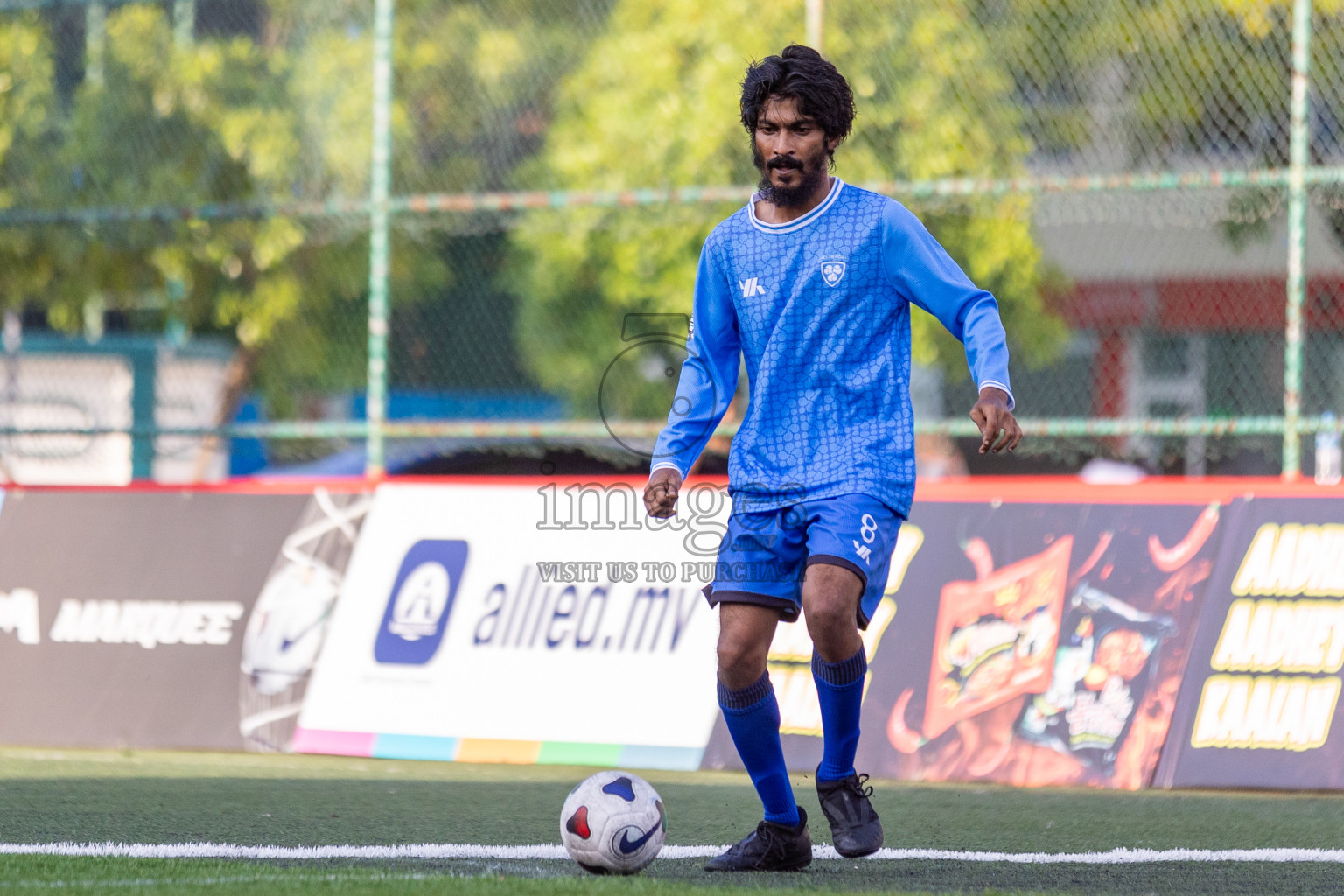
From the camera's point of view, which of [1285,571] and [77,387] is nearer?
[1285,571]

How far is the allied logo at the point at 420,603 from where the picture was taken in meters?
6.59

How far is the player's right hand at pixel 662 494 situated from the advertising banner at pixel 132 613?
3.21 m

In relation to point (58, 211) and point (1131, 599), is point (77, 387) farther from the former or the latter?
point (1131, 599)

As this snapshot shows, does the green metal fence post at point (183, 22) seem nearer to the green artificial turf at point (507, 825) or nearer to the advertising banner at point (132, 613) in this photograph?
the advertising banner at point (132, 613)

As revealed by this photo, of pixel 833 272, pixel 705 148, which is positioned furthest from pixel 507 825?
pixel 705 148

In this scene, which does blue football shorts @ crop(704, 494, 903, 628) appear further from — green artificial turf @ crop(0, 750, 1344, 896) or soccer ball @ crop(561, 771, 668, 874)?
green artificial turf @ crop(0, 750, 1344, 896)

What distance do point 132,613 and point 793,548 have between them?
12.8 feet

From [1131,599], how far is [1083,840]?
169 cm

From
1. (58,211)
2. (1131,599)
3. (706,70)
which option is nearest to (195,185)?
(58,211)

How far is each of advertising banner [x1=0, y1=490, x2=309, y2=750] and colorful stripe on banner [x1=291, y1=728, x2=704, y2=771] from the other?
0.41 metres

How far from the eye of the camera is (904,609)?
20.4 ft

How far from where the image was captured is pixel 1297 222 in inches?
265

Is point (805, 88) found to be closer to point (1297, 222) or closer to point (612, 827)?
point (612, 827)

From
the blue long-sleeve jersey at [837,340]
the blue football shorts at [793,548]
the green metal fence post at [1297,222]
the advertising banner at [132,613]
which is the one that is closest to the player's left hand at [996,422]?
the blue long-sleeve jersey at [837,340]
